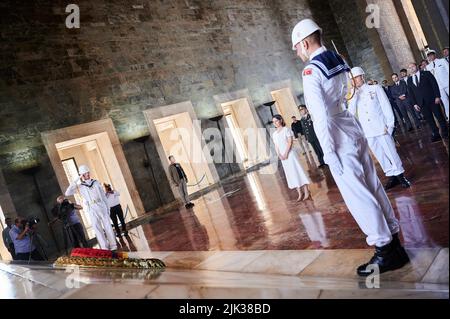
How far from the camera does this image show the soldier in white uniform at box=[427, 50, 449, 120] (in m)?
8.28

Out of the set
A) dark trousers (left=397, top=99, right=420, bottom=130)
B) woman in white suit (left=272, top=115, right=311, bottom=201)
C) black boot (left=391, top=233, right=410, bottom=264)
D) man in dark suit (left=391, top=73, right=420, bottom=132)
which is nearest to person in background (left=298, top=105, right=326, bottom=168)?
man in dark suit (left=391, top=73, right=420, bottom=132)

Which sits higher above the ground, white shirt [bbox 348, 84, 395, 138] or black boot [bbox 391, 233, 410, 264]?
white shirt [bbox 348, 84, 395, 138]

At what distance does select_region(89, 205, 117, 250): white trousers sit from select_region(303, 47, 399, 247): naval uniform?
5.67 metres

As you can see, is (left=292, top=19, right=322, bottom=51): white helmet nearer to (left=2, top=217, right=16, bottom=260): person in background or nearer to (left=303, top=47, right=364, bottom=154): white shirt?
(left=303, top=47, right=364, bottom=154): white shirt

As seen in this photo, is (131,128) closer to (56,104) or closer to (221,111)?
(56,104)

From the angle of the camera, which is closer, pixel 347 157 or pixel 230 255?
pixel 347 157

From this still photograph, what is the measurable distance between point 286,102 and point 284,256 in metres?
14.4

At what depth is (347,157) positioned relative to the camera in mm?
2926

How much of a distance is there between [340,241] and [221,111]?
10.8 metres

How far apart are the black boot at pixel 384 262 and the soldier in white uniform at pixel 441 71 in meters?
6.65

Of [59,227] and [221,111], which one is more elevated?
[221,111]

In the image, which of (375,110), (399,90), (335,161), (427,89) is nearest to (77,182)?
(375,110)

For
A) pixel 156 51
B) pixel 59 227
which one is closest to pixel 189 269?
pixel 59 227

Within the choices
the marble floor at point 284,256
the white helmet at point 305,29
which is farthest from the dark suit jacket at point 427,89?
the white helmet at point 305,29
